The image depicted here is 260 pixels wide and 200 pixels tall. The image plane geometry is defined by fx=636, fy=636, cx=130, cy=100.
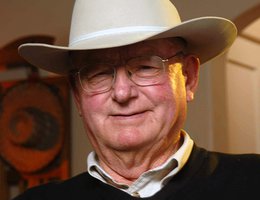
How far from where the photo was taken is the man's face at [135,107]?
1211 millimetres

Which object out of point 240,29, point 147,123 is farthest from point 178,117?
point 240,29

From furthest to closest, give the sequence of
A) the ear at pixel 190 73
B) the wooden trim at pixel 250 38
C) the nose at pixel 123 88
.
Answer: the wooden trim at pixel 250 38 < the ear at pixel 190 73 < the nose at pixel 123 88

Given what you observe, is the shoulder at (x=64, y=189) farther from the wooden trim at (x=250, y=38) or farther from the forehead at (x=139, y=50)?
Result: the wooden trim at (x=250, y=38)

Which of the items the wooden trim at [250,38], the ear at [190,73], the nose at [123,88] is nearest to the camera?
the nose at [123,88]

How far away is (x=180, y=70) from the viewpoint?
129 cm

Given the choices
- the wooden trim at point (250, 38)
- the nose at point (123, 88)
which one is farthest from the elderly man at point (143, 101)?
the wooden trim at point (250, 38)

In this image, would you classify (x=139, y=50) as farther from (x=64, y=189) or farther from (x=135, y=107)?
(x=64, y=189)

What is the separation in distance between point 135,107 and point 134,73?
0.22 ft

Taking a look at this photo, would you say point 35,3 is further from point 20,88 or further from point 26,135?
point 26,135

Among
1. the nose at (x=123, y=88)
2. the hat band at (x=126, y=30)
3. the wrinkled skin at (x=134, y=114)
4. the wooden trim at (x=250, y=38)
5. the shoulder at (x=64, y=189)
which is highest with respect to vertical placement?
the hat band at (x=126, y=30)

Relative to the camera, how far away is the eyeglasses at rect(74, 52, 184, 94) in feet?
4.02

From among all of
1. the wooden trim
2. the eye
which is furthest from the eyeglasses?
the wooden trim

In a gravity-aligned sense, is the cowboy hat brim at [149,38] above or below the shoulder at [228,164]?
above

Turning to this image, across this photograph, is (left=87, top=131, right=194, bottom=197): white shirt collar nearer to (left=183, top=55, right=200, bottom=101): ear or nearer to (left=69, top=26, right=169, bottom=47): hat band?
(left=183, top=55, right=200, bottom=101): ear
